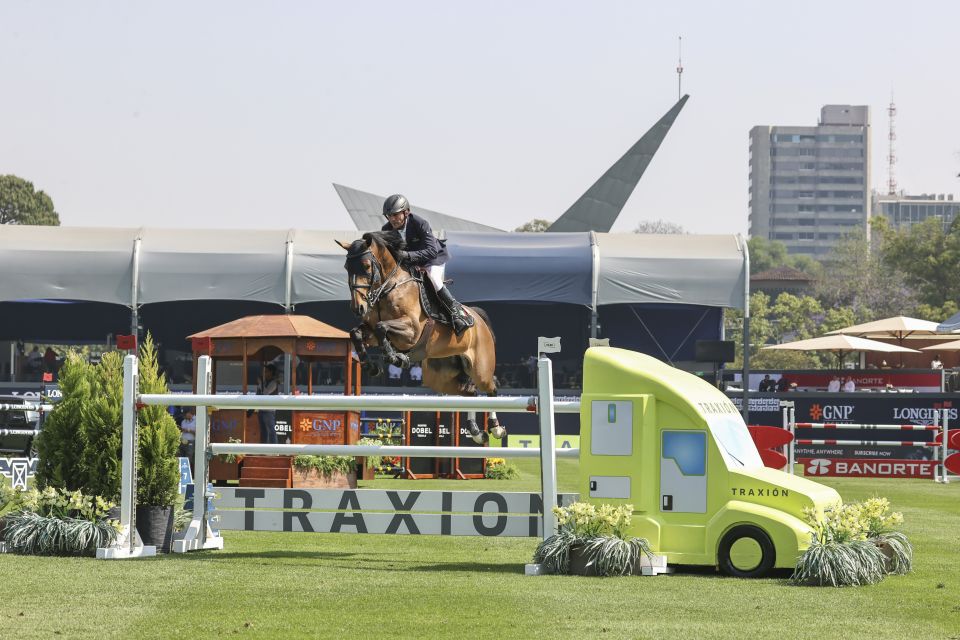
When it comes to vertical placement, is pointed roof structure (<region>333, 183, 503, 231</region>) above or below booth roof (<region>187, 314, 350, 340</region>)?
above

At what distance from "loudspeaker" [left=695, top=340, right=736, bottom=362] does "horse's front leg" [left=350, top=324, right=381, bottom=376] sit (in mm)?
23057

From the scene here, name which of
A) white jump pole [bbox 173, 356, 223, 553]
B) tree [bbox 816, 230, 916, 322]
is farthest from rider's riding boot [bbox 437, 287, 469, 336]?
tree [bbox 816, 230, 916, 322]

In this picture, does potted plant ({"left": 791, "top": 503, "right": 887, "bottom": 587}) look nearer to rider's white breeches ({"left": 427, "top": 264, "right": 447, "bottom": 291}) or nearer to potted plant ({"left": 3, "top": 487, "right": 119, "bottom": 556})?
rider's white breeches ({"left": 427, "top": 264, "right": 447, "bottom": 291})

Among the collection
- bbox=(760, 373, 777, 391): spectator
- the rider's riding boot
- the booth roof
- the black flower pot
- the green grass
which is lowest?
the green grass

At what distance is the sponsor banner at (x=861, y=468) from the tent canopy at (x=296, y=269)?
11.6 meters

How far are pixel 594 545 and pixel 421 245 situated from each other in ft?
11.6

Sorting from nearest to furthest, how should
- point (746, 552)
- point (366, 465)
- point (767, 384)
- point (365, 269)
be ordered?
1. point (746, 552)
2. point (365, 269)
3. point (366, 465)
4. point (767, 384)

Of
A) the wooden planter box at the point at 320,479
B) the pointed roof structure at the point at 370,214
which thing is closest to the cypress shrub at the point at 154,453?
the wooden planter box at the point at 320,479

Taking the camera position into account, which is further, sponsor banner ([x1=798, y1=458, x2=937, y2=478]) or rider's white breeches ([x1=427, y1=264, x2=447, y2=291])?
sponsor banner ([x1=798, y1=458, x2=937, y2=478])

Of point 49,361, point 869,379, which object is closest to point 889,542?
point 869,379

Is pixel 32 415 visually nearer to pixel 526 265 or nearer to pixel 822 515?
pixel 526 265

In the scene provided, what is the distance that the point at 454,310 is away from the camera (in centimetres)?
1183

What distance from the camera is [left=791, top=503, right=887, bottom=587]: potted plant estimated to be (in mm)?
9008

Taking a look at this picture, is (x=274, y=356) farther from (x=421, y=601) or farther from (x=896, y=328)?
(x=896, y=328)
